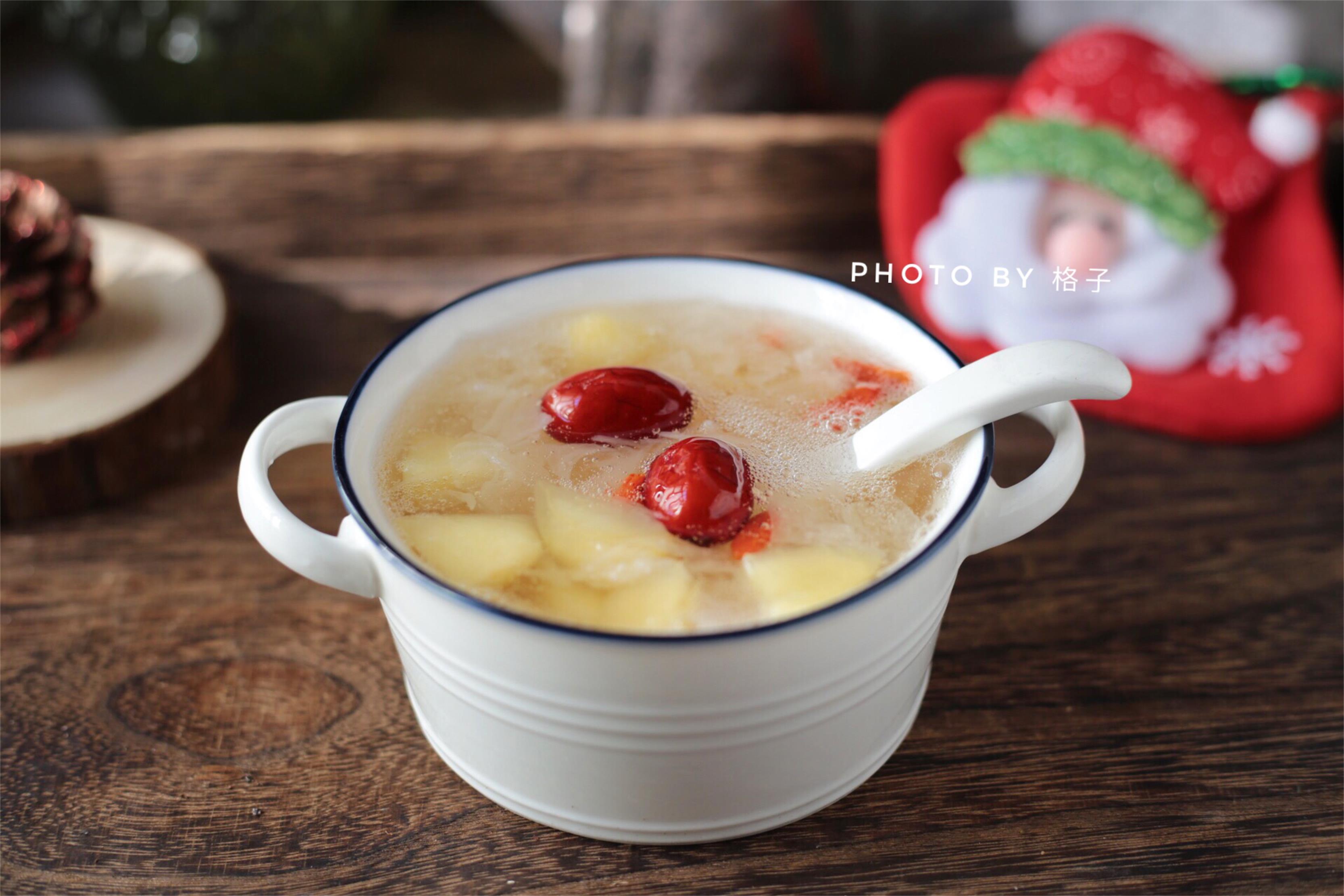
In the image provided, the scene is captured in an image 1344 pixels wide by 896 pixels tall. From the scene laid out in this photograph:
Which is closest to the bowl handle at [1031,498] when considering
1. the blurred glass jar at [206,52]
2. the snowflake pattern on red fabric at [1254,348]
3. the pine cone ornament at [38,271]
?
the snowflake pattern on red fabric at [1254,348]

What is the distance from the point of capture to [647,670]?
63 cm

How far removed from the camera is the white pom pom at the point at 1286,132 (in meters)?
1.28

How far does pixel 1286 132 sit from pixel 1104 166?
19 cm

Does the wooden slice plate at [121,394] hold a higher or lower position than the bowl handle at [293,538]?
lower

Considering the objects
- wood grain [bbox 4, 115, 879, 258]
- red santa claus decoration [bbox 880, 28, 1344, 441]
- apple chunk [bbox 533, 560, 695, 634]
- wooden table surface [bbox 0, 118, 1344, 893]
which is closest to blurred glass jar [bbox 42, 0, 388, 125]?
wood grain [bbox 4, 115, 879, 258]

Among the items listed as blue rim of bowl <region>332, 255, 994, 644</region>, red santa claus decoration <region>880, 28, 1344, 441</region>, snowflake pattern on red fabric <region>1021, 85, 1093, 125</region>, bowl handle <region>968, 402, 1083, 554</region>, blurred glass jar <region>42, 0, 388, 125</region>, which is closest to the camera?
blue rim of bowl <region>332, 255, 994, 644</region>

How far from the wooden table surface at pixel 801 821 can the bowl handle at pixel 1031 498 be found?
0.19 meters

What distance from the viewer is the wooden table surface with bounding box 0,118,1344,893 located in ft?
2.54

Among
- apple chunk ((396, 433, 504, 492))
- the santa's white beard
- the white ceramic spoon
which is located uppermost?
the white ceramic spoon

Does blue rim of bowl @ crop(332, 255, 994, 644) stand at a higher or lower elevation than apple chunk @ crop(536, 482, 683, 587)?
higher

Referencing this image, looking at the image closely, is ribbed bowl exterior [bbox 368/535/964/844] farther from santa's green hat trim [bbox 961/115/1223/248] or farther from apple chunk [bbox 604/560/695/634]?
santa's green hat trim [bbox 961/115/1223/248]

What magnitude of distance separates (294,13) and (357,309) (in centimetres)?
90

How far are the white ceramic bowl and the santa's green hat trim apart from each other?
1.86ft

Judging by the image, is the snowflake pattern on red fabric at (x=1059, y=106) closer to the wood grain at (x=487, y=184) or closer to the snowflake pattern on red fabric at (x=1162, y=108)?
the snowflake pattern on red fabric at (x=1162, y=108)
